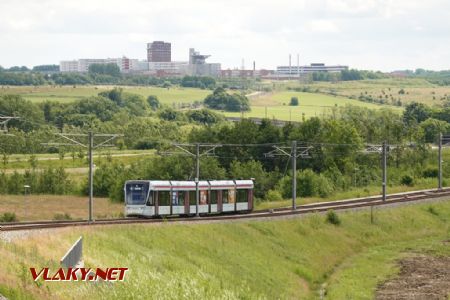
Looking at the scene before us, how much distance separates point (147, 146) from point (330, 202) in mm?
57664

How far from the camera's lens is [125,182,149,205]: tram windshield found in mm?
66625

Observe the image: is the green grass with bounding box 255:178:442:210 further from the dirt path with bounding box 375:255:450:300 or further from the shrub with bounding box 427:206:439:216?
the dirt path with bounding box 375:255:450:300

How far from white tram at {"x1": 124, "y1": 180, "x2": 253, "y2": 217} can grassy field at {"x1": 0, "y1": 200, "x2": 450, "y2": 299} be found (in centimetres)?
470

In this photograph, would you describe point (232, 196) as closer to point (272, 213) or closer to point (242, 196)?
point (242, 196)

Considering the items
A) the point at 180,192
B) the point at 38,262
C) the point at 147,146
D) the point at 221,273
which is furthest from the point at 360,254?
the point at 147,146

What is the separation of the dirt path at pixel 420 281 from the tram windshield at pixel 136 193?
53.2 ft

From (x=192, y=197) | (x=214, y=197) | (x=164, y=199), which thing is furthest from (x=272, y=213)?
(x=164, y=199)

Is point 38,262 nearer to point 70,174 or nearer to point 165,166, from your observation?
point 165,166

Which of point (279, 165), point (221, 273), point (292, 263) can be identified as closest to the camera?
point (221, 273)

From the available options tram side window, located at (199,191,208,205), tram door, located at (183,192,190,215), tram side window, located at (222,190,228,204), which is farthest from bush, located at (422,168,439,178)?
tram door, located at (183,192,190,215)

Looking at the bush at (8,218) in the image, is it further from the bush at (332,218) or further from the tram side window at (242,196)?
the bush at (332,218)

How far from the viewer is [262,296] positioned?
51125 mm

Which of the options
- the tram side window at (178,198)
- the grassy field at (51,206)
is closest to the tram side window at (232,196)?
the tram side window at (178,198)

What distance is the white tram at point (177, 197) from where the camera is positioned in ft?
219
